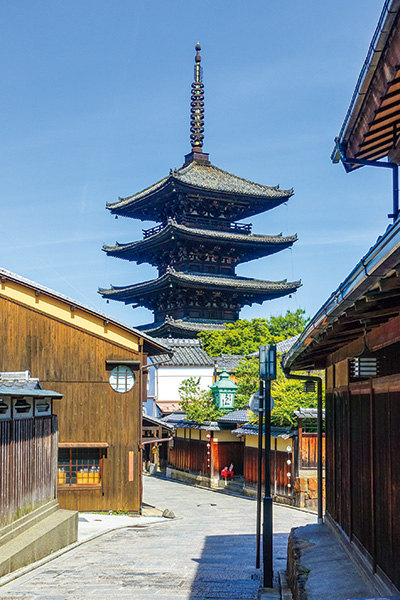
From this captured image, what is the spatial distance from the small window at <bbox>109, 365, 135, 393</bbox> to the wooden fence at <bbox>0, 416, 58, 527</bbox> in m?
6.85

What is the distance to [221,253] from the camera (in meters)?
51.8

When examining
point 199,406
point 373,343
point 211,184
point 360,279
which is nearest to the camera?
point 360,279

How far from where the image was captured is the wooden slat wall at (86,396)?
2359 centimetres

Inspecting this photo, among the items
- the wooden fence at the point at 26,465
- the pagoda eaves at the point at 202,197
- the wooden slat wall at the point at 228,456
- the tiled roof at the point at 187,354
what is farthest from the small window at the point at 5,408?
the pagoda eaves at the point at 202,197

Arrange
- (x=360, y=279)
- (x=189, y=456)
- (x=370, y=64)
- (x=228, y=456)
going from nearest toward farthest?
(x=360, y=279)
(x=370, y=64)
(x=228, y=456)
(x=189, y=456)

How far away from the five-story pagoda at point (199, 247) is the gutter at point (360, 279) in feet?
134

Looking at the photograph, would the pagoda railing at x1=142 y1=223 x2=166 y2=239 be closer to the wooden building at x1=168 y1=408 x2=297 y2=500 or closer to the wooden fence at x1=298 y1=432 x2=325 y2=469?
the wooden building at x1=168 y1=408 x2=297 y2=500

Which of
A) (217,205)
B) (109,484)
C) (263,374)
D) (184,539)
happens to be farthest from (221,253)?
(263,374)

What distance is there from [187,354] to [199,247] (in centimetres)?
783

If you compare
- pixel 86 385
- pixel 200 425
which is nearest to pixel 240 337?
pixel 200 425

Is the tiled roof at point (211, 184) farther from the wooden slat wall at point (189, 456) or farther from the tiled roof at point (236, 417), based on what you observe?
the tiled roof at point (236, 417)

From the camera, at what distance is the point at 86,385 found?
78.4 feet

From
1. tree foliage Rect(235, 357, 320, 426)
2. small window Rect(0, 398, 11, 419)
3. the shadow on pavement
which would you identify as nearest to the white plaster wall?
tree foliage Rect(235, 357, 320, 426)

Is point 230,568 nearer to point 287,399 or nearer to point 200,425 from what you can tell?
point 287,399
